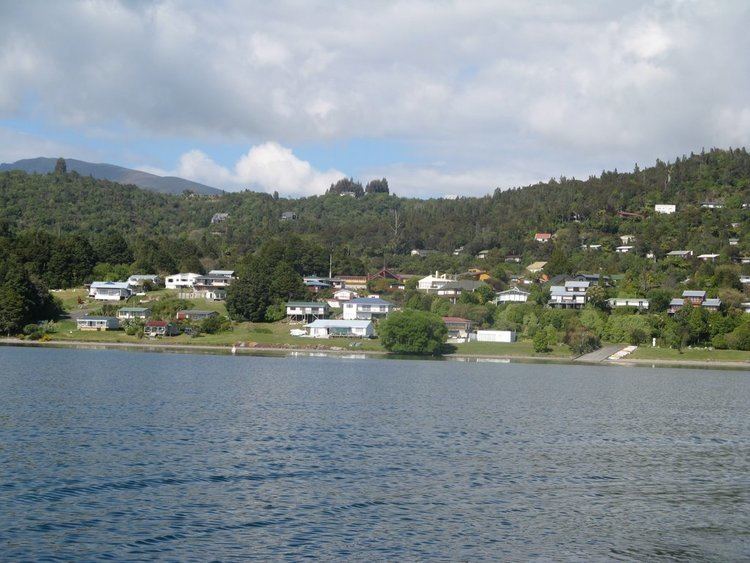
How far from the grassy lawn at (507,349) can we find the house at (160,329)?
28.1m

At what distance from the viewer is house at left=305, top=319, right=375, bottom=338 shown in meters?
88.4

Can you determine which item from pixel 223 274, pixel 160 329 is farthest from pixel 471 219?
pixel 160 329

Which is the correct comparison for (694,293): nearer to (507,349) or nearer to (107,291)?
(507,349)

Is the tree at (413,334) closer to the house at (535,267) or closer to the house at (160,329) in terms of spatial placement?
the house at (160,329)

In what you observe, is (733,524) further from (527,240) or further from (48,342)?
(527,240)

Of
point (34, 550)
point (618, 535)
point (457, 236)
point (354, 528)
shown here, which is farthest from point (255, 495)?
point (457, 236)

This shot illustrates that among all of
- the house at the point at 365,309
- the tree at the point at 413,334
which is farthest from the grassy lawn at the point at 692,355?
the house at the point at 365,309

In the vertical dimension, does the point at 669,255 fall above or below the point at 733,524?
above

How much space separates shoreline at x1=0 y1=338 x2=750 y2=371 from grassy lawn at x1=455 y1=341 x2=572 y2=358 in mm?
813

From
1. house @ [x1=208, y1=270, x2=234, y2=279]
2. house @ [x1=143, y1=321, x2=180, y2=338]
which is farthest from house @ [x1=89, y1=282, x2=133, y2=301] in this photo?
house @ [x1=143, y1=321, x2=180, y2=338]

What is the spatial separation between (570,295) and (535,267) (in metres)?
29.6

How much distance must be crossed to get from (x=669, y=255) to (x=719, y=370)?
168 feet

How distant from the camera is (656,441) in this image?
30.3 m

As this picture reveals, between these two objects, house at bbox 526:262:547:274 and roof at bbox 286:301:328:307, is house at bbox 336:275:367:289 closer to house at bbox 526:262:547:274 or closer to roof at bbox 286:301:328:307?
roof at bbox 286:301:328:307
